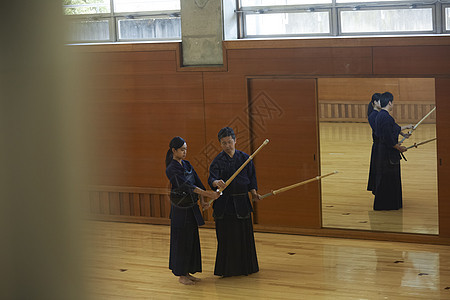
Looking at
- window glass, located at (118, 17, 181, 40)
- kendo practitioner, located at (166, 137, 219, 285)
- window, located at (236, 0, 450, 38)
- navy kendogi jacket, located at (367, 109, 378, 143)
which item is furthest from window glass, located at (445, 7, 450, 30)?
kendo practitioner, located at (166, 137, 219, 285)

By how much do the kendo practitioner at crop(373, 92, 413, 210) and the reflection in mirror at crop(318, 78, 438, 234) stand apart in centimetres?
5

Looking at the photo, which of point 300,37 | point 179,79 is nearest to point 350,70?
point 300,37

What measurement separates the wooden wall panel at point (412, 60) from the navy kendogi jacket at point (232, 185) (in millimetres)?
1785

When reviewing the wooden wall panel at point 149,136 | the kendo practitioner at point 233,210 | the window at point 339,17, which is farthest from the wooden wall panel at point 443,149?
the wooden wall panel at point 149,136

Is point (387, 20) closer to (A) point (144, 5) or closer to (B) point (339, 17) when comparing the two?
(B) point (339, 17)

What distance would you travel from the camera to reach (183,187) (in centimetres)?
464

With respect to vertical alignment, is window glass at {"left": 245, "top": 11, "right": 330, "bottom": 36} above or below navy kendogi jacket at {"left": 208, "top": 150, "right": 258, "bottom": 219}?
above

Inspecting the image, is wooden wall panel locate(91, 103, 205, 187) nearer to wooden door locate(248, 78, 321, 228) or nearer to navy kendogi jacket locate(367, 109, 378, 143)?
wooden door locate(248, 78, 321, 228)

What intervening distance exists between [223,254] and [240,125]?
1.79 m

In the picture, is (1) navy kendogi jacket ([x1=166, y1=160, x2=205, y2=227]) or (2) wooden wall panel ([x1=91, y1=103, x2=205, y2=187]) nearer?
(1) navy kendogi jacket ([x1=166, y1=160, x2=205, y2=227])

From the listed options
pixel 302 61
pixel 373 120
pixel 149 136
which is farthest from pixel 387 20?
pixel 149 136

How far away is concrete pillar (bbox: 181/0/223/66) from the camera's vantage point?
21.1ft

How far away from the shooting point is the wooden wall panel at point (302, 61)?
5793 mm

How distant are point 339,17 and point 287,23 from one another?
0.57m
